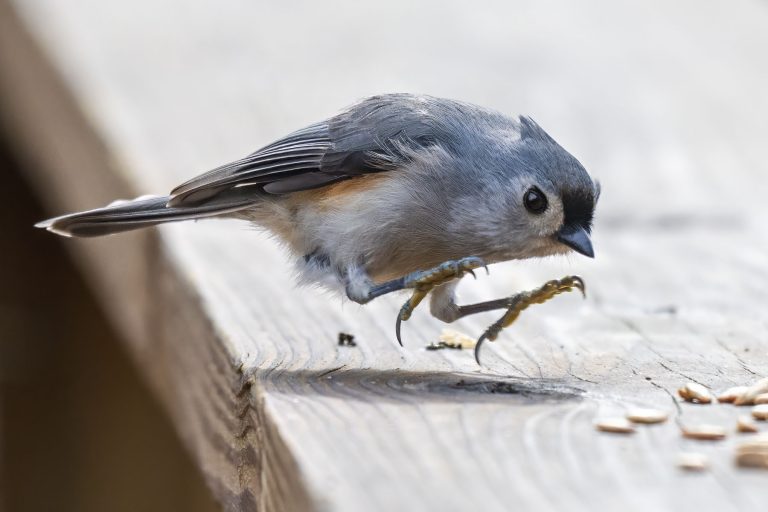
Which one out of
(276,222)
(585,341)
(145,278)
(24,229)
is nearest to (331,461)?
(585,341)

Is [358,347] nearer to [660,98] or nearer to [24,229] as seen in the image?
[660,98]

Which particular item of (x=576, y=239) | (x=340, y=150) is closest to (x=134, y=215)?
(x=340, y=150)

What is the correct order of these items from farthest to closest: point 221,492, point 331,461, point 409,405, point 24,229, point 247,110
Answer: point 24,229, point 247,110, point 221,492, point 409,405, point 331,461

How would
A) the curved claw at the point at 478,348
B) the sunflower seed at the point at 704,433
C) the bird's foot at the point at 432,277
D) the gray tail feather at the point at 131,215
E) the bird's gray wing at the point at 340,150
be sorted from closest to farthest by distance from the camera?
1. the sunflower seed at the point at 704,433
2. the curved claw at the point at 478,348
3. the bird's foot at the point at 432,277
4. the bird's gray wing at the point at 340,150
5. the gray tail feather at the point at 131,215

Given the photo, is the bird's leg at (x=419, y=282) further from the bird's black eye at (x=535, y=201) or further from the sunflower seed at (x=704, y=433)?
the sunflower seed at (x=704, y=433)

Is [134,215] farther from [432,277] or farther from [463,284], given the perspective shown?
[463,284]

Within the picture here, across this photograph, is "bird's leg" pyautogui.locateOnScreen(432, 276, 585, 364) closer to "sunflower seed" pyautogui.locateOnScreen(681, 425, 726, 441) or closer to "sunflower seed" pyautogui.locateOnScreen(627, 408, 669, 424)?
"sunflower seed" pyautogui.locateOnScreen(627, 408, 669, 424)

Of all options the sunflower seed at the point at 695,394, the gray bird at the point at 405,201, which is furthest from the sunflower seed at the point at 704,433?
the gray bird at the point at 405,201
